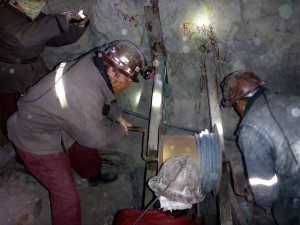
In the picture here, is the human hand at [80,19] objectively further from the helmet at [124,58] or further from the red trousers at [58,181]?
the red trousers at [58,181]

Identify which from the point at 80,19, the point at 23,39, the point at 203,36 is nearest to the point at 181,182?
the point at 203,36

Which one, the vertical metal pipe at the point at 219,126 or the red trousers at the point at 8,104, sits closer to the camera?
the vertical metal pipe at the point at 219,126

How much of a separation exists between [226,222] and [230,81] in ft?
6.20

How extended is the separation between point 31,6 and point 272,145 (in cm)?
373

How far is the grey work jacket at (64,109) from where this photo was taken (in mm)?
2426

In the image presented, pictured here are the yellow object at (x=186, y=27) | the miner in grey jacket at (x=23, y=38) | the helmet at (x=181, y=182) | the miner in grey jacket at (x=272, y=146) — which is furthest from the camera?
the yellow object at (x=186, y=27)

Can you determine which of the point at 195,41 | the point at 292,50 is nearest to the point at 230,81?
the point at 195,41

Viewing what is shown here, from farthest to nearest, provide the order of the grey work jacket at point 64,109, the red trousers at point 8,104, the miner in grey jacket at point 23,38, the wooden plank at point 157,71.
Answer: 1. the red trousers at point 8,104
2. the miner in grey jacket at point 23,38
3. the wooden plank at point 157,71
4. the grey work jacket at point 64,109

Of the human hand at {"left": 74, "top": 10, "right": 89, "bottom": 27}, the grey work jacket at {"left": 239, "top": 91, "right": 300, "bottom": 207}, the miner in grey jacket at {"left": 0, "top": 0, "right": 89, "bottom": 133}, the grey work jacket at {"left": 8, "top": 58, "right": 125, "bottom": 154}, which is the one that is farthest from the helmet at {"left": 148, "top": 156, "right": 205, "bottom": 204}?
the human hand at {"left": 74, "top": 10, "right": 89, "bottom": 27}

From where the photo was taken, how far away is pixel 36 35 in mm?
3008

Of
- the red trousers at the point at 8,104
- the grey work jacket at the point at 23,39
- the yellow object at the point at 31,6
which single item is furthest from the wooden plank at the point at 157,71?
the red trousers at the point at 8,104

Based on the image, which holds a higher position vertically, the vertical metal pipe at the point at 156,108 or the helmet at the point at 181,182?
the vertical metal pipe at the point at 156,108

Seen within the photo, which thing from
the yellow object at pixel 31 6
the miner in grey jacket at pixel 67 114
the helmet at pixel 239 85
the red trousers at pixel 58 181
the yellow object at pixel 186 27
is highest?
the yellow object at pixel 186 27

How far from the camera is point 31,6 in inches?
122
